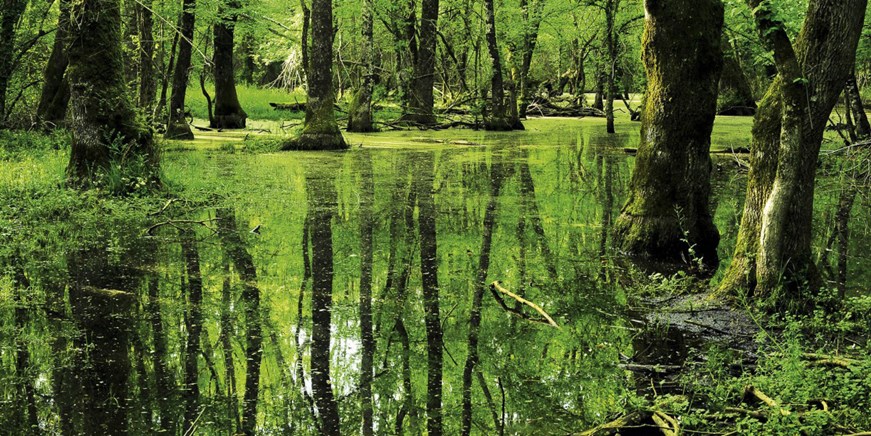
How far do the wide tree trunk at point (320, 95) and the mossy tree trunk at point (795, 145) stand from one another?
12.4 meters

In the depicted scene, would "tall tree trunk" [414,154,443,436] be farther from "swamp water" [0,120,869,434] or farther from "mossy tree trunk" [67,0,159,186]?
"mossy tree trunk" [67,0,159,186]

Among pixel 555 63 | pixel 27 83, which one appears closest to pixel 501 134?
pixel 27 83

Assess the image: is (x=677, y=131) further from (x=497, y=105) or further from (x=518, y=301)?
(x=497, y=105)

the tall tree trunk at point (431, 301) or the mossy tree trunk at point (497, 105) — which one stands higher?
the mossy tree trunk at point (497, 105)

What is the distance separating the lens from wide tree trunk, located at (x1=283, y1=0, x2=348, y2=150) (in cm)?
1777

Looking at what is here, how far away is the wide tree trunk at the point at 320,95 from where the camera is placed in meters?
17.8

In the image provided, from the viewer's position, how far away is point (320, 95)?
17.8 meters

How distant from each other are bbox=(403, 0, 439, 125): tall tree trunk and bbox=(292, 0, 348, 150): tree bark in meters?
7.23

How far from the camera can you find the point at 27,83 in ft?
63.6

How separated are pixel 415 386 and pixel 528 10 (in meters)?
25.2

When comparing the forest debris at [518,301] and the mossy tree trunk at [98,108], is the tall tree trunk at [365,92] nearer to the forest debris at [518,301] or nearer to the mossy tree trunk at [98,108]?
the mossy tree trunk at [98,108]

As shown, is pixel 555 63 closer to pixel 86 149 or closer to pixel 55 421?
pixel 86 149

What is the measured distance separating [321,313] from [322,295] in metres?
0.53

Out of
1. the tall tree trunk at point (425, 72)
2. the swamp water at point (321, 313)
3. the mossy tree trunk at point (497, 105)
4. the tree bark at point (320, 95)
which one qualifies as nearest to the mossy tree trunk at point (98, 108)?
the swamp water at point (321, 313)
